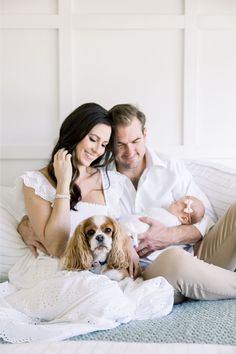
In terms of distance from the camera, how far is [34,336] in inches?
51.1

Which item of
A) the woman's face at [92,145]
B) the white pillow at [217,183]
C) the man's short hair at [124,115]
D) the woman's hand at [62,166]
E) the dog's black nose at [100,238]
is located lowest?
the dog's black nose at [100,238]

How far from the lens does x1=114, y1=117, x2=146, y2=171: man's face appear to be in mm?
2109

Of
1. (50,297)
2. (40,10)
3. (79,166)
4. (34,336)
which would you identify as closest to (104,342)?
(34,336)

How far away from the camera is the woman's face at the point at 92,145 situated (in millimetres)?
1983

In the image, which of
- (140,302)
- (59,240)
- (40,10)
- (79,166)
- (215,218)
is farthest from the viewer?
(40,10)

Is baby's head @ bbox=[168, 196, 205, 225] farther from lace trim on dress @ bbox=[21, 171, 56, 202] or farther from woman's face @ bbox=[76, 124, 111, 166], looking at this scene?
lace trim on dress @ bbox=[21, 171, 56, 202]

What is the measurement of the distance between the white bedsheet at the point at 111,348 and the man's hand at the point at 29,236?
Result: 0.70m

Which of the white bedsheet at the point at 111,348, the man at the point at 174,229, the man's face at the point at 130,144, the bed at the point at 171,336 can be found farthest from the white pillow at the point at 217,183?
the white bedsheet at the point at 111,348

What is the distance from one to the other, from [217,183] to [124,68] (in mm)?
764

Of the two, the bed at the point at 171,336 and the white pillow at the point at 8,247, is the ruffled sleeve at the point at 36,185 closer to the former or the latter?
the white pillow at the point at 8,247

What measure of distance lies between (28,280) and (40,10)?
1.40 meters

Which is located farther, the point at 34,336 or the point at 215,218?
the point at 215,218

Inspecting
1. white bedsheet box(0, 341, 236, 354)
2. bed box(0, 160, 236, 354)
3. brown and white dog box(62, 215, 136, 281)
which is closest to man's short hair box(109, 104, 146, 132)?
brown and white dog box(62, 215, 136, 281)

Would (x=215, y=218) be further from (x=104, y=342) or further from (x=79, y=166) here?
(x=104, y=342)
